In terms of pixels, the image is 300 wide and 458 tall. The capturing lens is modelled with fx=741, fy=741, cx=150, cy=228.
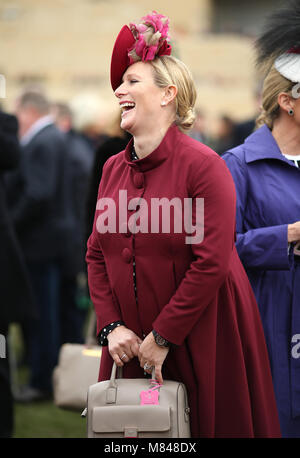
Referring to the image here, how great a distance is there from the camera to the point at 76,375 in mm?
3260

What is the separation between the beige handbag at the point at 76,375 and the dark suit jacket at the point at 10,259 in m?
0.70

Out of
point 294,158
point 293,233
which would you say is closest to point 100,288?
point 293,233

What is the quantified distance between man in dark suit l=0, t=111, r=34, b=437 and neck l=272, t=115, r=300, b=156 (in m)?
1.62

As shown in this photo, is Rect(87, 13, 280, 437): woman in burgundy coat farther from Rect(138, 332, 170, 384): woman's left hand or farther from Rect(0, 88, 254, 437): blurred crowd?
Rect(0, 88, 254, 437): blurred crowd

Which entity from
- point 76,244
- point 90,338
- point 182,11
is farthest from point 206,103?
point 90,338

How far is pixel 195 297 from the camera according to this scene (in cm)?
236

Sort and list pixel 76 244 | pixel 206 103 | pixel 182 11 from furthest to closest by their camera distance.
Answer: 1. pixel 182 11
2. pixel 206 103
3. pixel 76 244

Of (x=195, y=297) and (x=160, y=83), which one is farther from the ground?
(x=160, y=83)

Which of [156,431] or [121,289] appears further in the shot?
[121,289]

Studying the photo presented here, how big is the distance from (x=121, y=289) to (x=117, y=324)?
4.8 inches

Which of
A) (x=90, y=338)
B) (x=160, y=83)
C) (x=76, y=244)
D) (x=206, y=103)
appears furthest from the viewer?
(x=206, y=103)

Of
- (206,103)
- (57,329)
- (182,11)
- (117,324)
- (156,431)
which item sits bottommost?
(57,329)

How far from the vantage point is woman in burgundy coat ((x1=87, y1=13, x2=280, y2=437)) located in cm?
238

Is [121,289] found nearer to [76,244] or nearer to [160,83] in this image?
[160,83]
